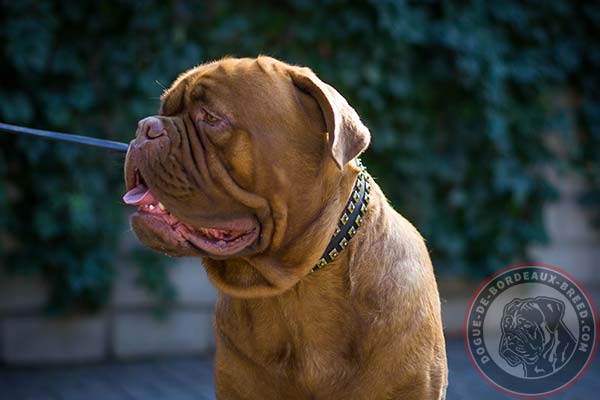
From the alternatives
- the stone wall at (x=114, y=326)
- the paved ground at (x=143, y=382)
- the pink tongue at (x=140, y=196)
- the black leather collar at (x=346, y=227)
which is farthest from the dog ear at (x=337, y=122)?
the stone wall at (x=114, y=326)

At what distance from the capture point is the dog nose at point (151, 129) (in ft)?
7.12

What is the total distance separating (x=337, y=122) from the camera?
2068 mm

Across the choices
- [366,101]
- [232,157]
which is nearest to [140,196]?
[232,157]

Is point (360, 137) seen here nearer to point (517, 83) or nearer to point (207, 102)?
point (207, 102)

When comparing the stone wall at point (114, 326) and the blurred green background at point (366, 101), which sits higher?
the blurred green background at point (366, 101)

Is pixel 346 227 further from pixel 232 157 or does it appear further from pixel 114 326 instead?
pixel 114 326

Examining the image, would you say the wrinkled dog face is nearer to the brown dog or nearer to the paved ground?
the brown dog

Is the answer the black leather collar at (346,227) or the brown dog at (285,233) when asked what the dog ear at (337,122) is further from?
the black leather collar at (346,227)

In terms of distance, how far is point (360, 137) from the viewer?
6.97ft

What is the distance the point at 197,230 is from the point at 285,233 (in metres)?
0.26

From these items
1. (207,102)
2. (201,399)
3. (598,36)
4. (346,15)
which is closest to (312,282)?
(207,102)

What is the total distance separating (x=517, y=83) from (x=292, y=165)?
406 centimetres

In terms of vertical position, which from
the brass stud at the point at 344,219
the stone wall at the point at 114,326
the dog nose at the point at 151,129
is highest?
the dog nose at the point at 151,129

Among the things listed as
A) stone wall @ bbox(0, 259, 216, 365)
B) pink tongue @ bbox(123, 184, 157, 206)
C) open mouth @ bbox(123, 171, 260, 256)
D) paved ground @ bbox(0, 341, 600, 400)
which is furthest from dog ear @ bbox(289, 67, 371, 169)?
stone wall @ bbox(0, 259, 216, 365)
